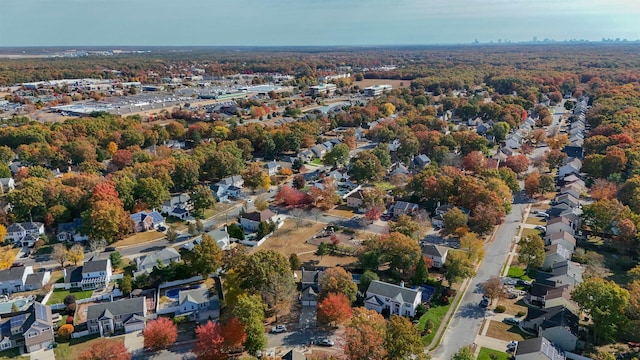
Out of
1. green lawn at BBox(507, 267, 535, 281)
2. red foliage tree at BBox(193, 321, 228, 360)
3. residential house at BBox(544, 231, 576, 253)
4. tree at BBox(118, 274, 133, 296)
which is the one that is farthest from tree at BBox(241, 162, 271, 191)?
residential house at BBox(544, 231, 576, 253)

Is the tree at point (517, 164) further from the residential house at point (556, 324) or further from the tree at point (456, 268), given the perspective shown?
the residential house at point (556, 324)

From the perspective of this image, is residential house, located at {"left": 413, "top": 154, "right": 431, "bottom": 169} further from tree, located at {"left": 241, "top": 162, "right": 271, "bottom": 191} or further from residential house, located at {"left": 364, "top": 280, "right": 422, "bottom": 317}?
residential house, located at {"left": 364, "top": 280, "right": 422, "bottom": 317}

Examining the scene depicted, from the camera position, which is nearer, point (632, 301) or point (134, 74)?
point (632, 301)

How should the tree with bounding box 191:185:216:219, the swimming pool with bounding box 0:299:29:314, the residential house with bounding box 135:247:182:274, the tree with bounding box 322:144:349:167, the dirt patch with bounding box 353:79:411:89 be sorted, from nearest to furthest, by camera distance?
the swimming pool with bounding box 0:299:29:314, the residential house with bounding box 135:247:182:274, the tree with bounding box 191:185:216:219, the tree with bounding box 322:144:349:167, the dirt patch with bounding box 353:79:411:89

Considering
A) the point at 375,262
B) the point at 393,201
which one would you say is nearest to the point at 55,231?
the point at 375,262

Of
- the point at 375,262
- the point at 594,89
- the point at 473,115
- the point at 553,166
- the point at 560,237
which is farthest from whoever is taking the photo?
the point at 594,89

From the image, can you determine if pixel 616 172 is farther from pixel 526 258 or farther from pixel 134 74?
pixel 134 74
